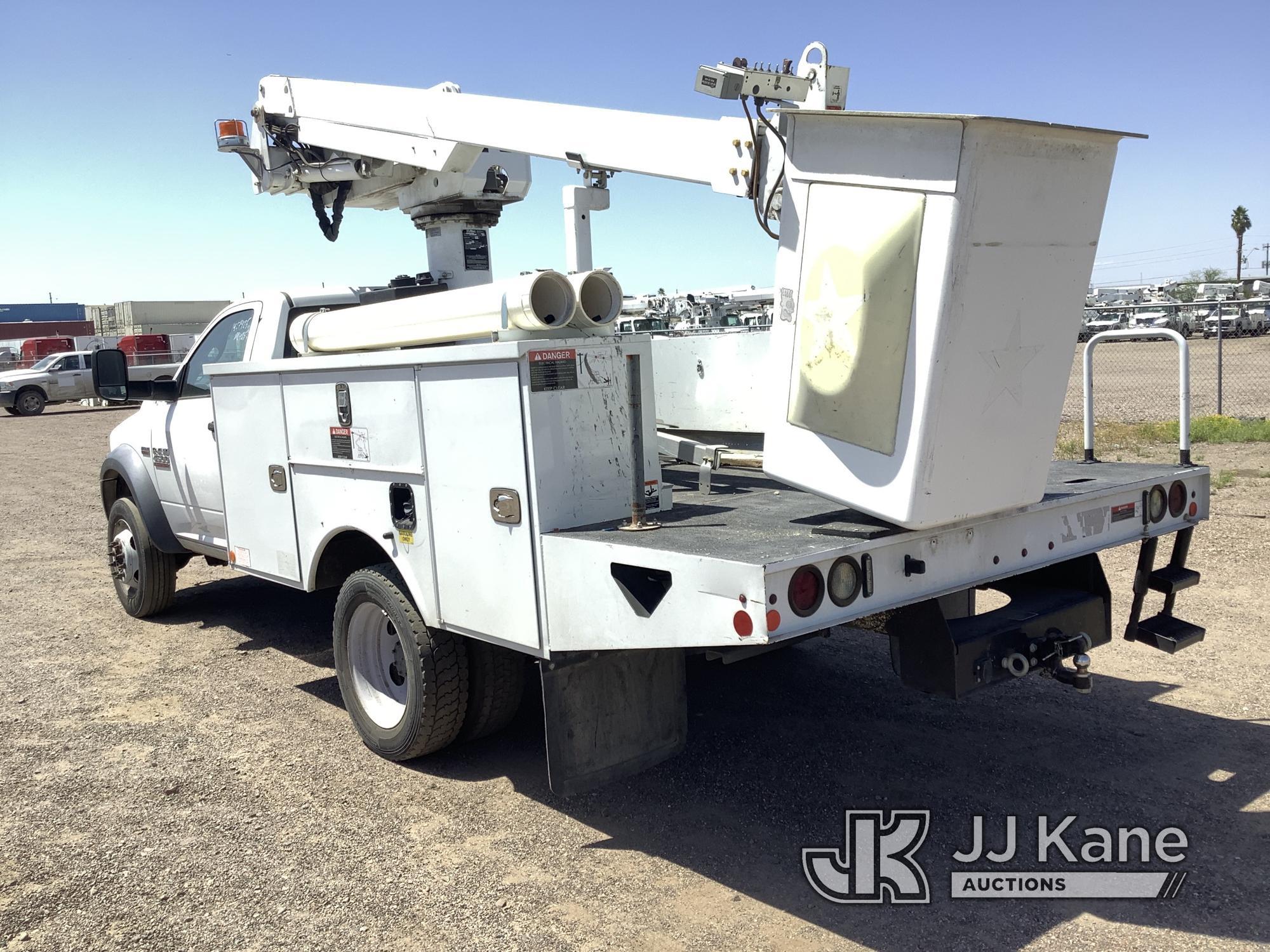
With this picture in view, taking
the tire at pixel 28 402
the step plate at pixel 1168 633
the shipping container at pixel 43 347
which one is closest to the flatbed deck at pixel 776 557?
the step plate at pixel 1168 633

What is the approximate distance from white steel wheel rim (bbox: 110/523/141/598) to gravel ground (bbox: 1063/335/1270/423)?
25.6ft

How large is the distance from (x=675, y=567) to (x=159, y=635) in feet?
17.5

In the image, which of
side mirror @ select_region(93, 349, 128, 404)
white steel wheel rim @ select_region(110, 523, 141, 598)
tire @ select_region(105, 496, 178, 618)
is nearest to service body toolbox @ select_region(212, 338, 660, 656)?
side mirror @ select_region(93, 349, 128, 404)

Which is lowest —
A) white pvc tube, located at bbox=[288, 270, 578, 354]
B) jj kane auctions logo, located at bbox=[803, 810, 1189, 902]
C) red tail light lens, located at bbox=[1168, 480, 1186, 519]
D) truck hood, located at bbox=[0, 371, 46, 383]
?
jj kane auctions logo, located at bbox=[803, 810, 1189, 902]

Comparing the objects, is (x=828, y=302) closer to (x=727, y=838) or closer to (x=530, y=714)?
(x=727, y=838)

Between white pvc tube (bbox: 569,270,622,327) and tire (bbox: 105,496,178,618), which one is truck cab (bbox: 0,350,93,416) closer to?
tire (bbox: 105,496,178,618)

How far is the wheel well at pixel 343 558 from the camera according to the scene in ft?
17.0

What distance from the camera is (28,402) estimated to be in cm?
3158

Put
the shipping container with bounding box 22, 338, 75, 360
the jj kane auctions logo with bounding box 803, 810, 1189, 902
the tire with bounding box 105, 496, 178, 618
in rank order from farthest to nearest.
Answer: the shipping container with bounding box 22, 338, 75, 360 < the tire with bounding box 105, 496, 178, 618 < the jj kane auctions logo with bounding box 803, 810, 1189, 902

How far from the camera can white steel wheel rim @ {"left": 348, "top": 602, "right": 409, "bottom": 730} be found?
491 cm

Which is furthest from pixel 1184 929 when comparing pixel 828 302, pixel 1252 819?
pixel 828 302

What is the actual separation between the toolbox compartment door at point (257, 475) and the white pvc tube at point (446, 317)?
0.36 metres

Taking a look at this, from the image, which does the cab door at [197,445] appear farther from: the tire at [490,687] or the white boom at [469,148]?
the tire at [490,687]

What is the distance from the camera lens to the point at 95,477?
→ 642 inches
